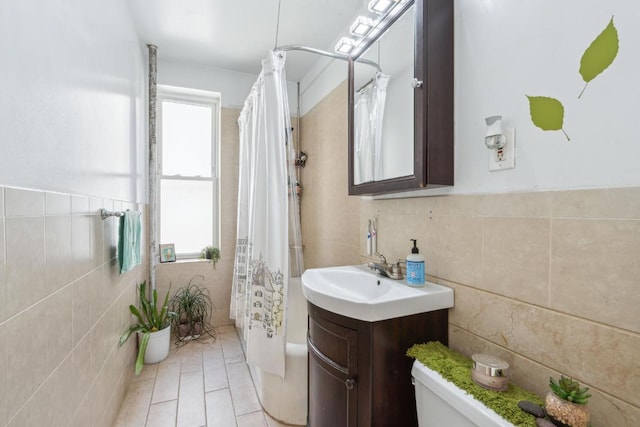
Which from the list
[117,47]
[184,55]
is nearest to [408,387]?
[117,47]

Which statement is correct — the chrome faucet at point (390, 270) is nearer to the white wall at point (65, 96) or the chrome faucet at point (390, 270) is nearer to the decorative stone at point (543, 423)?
the decorative stone at point (543, 423)

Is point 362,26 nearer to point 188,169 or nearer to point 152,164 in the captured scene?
point 152,164

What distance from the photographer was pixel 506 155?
3.05ft

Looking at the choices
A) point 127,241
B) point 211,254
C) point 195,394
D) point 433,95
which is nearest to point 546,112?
point 433,95

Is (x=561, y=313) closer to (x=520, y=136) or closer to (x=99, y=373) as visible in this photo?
(x=520, y=136)

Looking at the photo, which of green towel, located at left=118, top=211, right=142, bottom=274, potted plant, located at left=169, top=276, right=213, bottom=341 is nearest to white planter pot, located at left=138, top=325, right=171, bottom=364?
potted plant, located at left=169, top=276, right=213, bottom=341

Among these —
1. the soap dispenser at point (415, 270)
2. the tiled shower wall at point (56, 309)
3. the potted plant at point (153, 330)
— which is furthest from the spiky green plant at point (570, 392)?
the potted plant at point (153, 330)

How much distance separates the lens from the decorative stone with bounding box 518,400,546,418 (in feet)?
2.26

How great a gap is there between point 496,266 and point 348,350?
0.61m

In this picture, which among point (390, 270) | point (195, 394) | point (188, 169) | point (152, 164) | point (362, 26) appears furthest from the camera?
point (188, 169)

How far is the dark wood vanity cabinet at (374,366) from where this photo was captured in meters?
1.01

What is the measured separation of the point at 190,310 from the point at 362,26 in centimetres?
268

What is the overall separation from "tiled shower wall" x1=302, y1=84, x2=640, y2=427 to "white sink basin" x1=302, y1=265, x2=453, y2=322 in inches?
3.9

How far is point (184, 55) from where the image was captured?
260 cm
